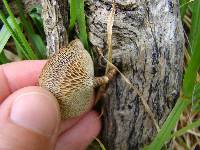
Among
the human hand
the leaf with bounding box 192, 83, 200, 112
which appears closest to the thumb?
the human hand

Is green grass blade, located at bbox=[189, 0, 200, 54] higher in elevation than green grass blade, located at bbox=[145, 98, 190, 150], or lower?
higher

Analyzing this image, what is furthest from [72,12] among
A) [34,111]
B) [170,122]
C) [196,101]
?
[196,101]

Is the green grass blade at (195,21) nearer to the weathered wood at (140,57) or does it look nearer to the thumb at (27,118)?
the weathered wood at (140,57)

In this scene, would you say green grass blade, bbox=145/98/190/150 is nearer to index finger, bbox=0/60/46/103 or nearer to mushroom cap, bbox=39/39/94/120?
mushroom cap, bbox=39/39/94/120

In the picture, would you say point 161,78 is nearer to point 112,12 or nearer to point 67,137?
point 112,12

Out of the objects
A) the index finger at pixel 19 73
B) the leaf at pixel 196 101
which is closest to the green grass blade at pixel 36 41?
the index finger at pixel 19 73

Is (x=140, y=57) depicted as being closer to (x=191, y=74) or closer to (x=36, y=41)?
(x=191, y=74)

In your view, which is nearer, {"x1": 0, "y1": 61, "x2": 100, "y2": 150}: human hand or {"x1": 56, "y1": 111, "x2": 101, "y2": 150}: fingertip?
{"x1": 0, "y1": 61, "x2": 100, "y2": 150}: human hand
